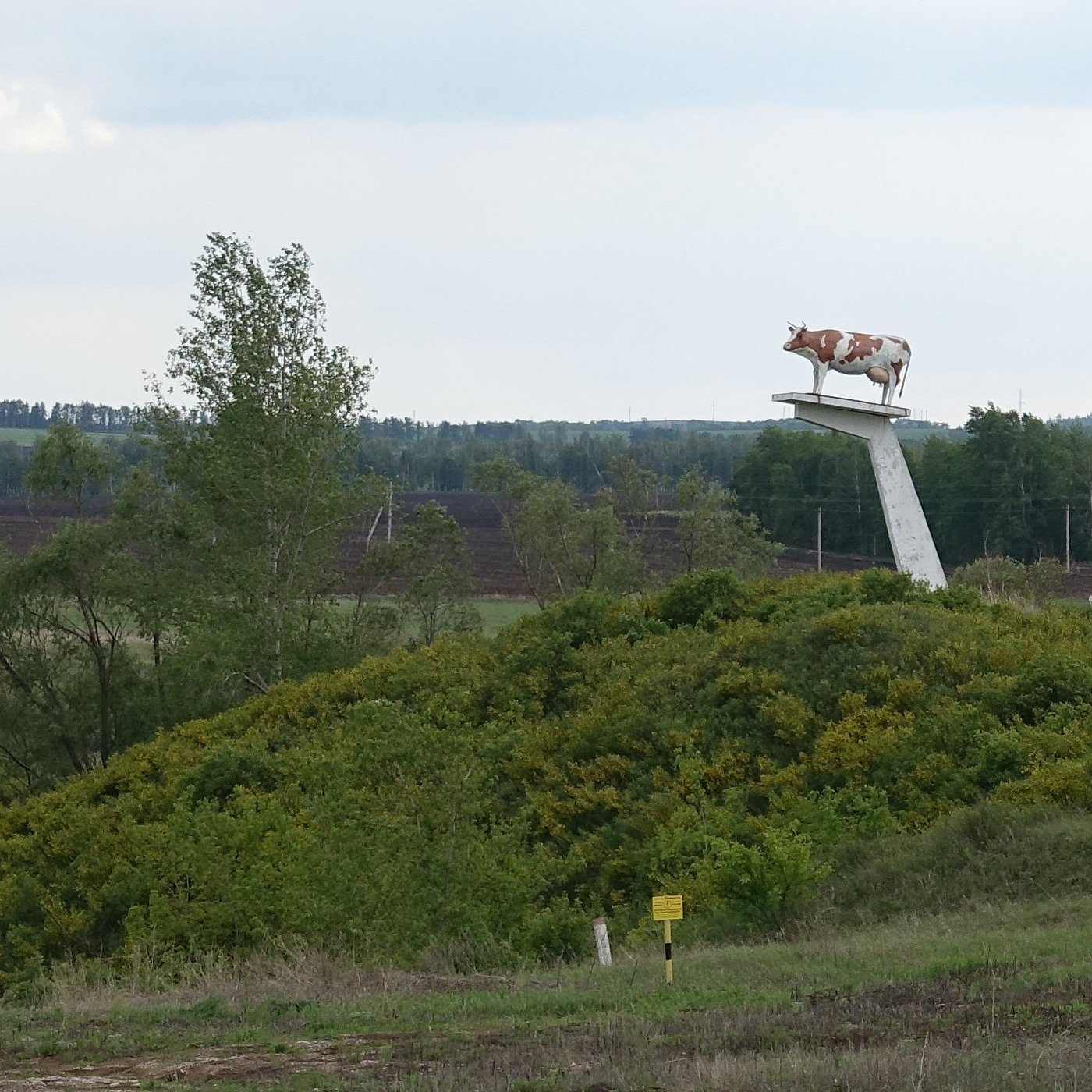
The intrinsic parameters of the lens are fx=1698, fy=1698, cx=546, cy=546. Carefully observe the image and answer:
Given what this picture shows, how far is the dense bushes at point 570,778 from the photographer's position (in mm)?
16406

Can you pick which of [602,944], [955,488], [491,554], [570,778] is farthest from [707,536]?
[491,554]

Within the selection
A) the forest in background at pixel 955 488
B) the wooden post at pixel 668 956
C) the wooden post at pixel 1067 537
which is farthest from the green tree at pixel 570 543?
the wooden post at pixel 1067 537

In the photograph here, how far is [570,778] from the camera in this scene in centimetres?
2269

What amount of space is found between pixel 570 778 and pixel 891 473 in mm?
8473

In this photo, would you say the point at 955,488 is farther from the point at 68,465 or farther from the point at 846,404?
the point at 846,404

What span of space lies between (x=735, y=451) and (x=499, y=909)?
159953 mm

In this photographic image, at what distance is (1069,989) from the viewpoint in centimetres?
1084

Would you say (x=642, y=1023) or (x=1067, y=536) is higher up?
(x=1067, y=536)

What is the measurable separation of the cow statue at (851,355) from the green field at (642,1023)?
1405 cm

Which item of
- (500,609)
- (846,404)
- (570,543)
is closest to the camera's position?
(846,404)

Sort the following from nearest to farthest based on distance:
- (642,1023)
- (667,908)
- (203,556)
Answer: (642,1023), (667,908), (203,556)

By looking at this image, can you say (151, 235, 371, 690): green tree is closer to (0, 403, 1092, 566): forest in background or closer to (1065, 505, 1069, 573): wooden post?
(0, 403, 1092, 566): forest in background

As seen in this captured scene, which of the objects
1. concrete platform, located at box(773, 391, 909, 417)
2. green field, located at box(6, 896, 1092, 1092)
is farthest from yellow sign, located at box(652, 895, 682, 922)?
concrete platform, located at box(773, 391, 909, 417)

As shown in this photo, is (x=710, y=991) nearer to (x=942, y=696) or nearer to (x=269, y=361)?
(x=942, y=696)
